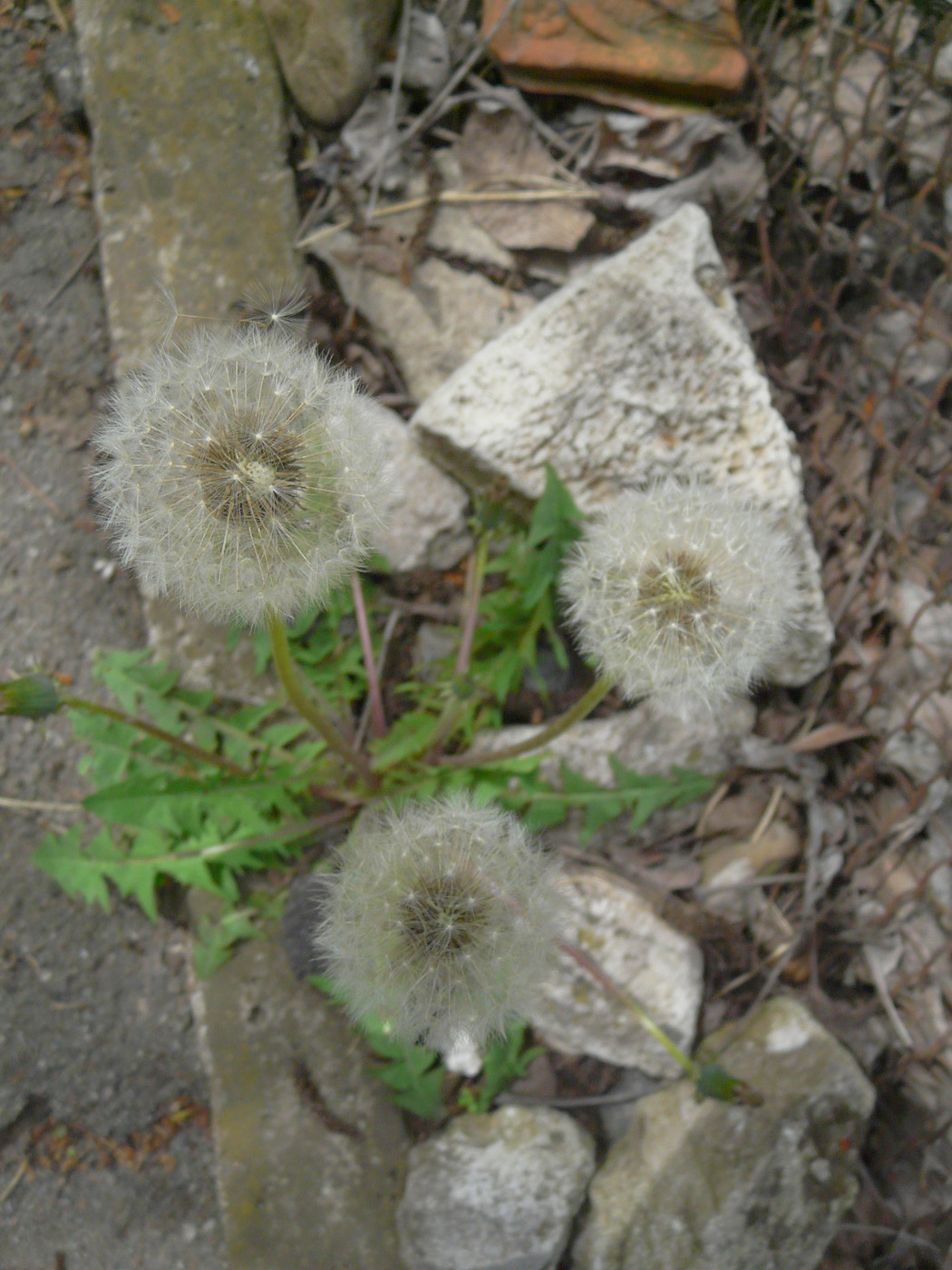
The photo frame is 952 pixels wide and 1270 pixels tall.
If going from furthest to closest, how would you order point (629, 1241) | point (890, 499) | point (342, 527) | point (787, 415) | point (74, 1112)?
point (787, 415) < point (890, 499) < point (74, 1112) < point (629, 1241) < point (342, 527)

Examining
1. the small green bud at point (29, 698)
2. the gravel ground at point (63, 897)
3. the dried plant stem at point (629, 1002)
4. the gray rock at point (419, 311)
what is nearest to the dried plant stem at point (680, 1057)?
the dried plant stem at point (629, 1002)

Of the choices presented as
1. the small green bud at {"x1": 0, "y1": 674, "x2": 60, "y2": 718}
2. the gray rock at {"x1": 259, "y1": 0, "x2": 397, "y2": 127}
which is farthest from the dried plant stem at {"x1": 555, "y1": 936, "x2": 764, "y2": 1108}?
the gray rock at {"x1": 259, "y1": 0, "x2": 397, "y2": 127}

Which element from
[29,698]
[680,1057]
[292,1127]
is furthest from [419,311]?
[292,1127]

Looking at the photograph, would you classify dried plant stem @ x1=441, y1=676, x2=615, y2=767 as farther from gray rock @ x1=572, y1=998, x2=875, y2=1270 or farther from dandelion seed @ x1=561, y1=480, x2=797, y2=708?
gray rock @ x1=572, y1=998, x2=875, y2=1270

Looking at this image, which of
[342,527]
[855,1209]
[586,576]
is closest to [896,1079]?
[855,1209]

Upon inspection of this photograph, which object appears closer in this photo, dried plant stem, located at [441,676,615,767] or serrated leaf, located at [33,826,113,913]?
dried plant stem, located at [441,676,615,767]

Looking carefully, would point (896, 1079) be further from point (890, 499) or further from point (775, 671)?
point (890, 499)
